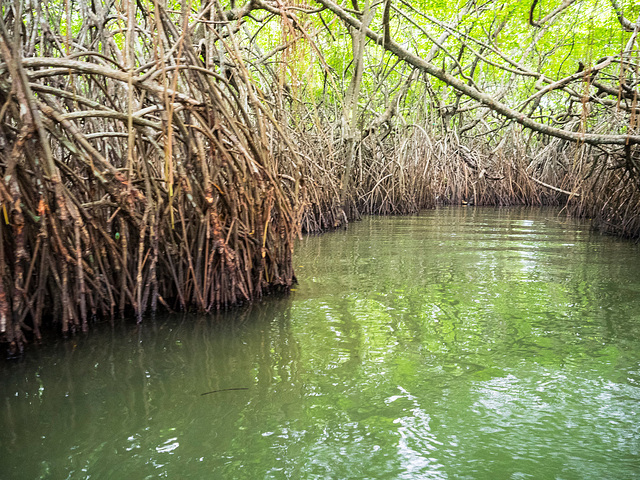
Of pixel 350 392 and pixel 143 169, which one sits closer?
pixel 350 392

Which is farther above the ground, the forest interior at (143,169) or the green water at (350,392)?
the forest interior at (143,169)

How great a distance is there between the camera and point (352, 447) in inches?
58.7

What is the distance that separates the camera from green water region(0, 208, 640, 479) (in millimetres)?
1430

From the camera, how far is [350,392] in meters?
1.84

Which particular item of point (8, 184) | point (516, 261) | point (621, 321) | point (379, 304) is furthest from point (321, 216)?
point (8, 184)

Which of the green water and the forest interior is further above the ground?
the forest interior

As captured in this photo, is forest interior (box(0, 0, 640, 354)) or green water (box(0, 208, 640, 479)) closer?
green water (box(0, 208, 640, 479))

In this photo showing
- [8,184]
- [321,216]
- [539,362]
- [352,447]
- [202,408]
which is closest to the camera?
[352,447]

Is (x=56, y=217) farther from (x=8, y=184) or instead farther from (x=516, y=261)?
(x=516, y=261)

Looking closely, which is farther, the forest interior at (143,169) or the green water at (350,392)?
the forest interior at (143,169)

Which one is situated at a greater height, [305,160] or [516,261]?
[305,160]

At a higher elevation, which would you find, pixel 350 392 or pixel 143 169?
pixel 143 169

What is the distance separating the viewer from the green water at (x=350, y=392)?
143 cm

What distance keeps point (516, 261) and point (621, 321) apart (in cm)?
167
